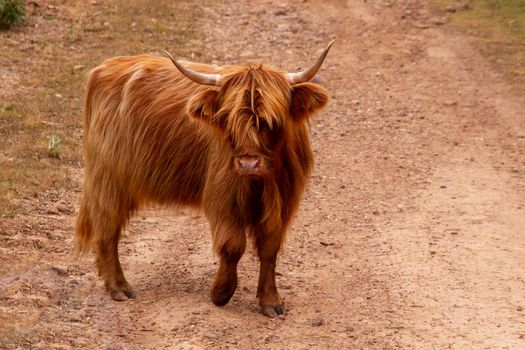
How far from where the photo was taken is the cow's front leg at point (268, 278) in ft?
22.1

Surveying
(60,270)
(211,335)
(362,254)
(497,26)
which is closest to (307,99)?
(211,335)

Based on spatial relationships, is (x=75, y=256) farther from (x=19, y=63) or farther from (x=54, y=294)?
(x=19, y=63)

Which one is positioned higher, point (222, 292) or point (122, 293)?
point (222, 292)

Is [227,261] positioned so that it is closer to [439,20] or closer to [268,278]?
[268,278]

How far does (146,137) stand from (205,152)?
47 cm

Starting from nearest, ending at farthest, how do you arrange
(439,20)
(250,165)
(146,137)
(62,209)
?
(250,165)
(146,137)
(62,209)
(439,20)

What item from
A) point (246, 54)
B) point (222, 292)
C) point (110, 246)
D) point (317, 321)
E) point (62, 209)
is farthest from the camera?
point (246, 54)

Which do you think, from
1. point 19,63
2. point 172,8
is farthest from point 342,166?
point 172,8

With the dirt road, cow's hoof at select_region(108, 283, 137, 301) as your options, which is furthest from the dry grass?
cow's hoof at select_region(108, 283, 137, 301)

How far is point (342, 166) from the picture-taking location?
10312 millimetres

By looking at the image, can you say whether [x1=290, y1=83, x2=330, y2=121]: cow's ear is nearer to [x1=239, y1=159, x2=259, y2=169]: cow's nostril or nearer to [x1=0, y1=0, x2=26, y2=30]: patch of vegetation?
[x1=239, y1=159, x2=259, y2=169]: cow's nostril

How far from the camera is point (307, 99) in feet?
21.2

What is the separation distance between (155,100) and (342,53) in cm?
795

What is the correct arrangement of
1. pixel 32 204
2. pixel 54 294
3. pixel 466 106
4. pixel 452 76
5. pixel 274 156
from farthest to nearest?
pixel 452 76, pixel 466 106, pixel 32 204, pixel 54 294, pixel 274 156
